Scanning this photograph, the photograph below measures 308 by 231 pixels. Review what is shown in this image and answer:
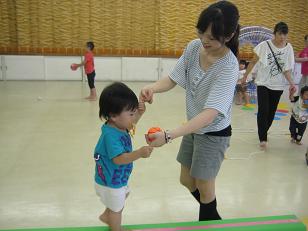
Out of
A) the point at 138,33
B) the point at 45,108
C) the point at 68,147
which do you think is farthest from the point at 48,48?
the point at 68,147

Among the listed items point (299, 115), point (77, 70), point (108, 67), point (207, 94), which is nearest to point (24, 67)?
point (77, 70)

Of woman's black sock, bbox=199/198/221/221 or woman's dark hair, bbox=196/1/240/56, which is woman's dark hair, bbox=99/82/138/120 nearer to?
woman's dark hair, bbox=196/1/240/56

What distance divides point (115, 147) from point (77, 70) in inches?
314

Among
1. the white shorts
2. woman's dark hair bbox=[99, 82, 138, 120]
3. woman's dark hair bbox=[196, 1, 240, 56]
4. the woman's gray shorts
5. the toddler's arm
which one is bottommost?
the white shorts

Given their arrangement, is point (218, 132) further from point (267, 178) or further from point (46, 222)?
point (267, 178)

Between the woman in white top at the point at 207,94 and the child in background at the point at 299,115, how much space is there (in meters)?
2.56

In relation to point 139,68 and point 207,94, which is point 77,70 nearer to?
point 139,68

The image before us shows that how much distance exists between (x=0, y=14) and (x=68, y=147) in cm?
637

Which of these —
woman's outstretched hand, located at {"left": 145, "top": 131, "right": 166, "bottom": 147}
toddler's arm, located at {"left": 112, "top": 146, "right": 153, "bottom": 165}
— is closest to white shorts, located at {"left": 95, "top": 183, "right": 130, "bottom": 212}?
toddler's arm, located at {"left": 112, "top": 146, "right": 153, "bottom": 165}

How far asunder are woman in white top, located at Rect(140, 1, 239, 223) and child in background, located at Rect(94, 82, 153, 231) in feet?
0.54

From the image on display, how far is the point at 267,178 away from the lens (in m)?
3.37

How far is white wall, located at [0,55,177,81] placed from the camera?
8961mm

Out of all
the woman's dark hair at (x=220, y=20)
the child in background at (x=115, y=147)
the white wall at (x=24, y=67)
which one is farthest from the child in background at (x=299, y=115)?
the white wall at (x=24, y=67)

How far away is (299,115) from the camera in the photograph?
422cm
